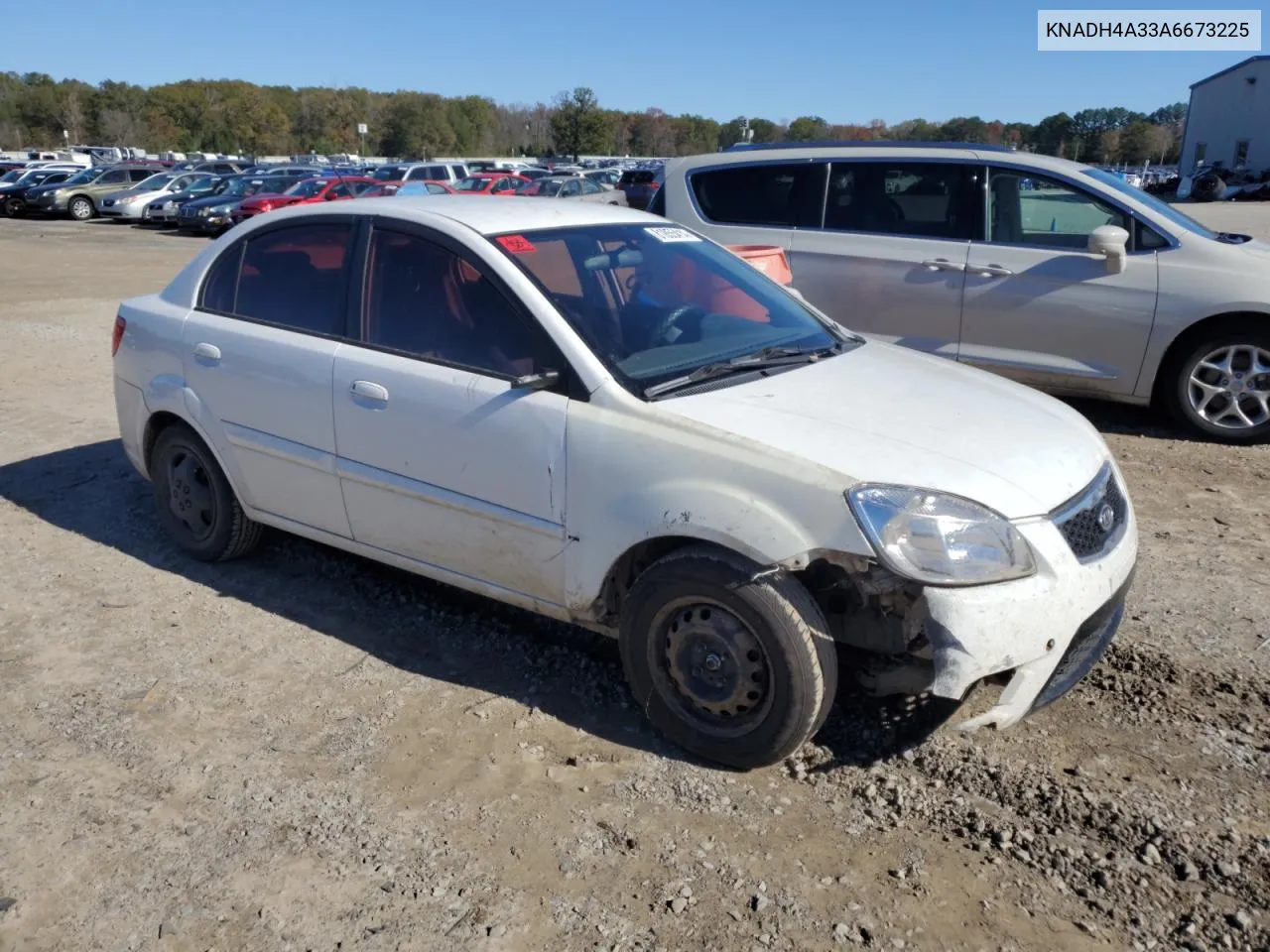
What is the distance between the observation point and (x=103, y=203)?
1236 inches

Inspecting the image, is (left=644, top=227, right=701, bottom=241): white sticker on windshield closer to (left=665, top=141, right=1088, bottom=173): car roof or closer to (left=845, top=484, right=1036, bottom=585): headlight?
(left=845, top=484, right=1036, bottom=585): headlight

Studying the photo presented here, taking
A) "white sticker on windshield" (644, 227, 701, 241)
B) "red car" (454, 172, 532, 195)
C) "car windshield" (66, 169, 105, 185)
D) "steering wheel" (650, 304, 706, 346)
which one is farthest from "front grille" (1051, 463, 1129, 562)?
"car windshield" (66, 169, 105, 185)

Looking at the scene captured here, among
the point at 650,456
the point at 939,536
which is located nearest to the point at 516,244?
the point at 650,456

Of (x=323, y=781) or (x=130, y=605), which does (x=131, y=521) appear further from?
(x=323, y=781)

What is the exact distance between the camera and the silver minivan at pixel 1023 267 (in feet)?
22.1

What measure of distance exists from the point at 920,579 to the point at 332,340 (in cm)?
249

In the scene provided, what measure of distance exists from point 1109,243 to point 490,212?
4294 millimetres

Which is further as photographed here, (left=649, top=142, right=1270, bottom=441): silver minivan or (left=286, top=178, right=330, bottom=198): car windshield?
(left=286, top=178, right=330, bottom=198): car windshield

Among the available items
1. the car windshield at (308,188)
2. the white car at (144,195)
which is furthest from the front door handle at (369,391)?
the white car at (144,195)

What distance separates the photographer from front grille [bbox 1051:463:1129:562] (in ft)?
10.5

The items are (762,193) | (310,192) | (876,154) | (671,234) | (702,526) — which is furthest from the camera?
(310,192)

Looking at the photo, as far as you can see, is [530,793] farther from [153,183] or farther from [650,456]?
[153,183]

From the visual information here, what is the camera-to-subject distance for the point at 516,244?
12.9 feet

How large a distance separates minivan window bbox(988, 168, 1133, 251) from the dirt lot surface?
2951 mm
